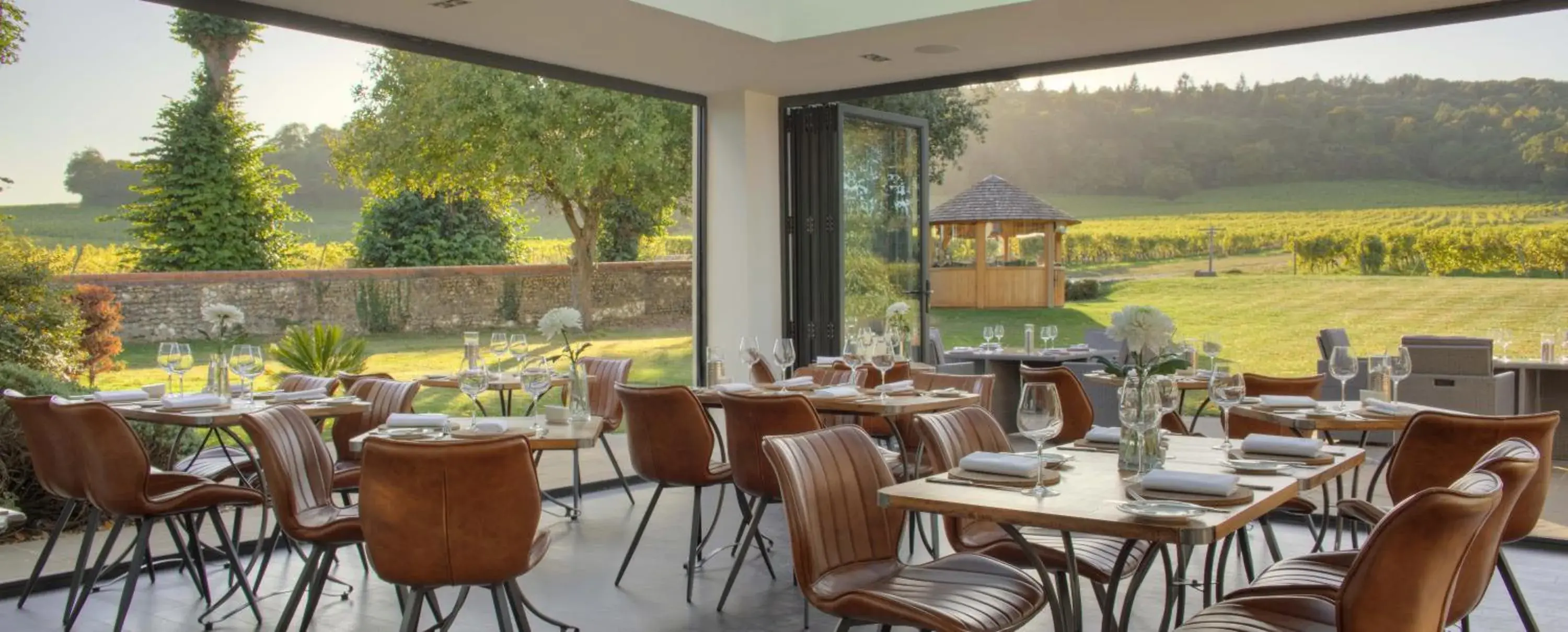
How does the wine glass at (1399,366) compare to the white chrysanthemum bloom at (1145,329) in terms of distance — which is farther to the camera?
the wine glass at (1399,366)

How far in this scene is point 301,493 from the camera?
4.14 m

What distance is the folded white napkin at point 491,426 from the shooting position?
Result: 4250 mm

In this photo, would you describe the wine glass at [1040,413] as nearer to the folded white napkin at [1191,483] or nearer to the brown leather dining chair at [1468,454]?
the folded white napkin at [1191,483]

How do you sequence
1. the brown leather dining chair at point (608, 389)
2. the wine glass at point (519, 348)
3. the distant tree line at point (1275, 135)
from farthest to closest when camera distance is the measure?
the distant tree line at point (1275, 135), the brown leather dining chair at point (608, 389), the wine glass at point (519, 348)

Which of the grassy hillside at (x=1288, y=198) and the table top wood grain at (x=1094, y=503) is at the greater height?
the grassy hillside at (x=1288, y=198)

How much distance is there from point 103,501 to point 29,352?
371 cm

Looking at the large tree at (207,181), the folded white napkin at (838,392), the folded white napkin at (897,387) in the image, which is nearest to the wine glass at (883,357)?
the folded white napkin at (897,387)

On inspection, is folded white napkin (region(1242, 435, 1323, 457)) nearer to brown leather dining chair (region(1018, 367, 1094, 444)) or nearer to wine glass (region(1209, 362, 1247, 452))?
wine glass (region(1209, 362, 1247, 452))

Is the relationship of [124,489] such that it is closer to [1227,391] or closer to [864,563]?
[864,563]

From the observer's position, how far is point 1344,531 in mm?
6578

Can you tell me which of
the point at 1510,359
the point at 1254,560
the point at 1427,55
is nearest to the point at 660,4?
the point at 1254,560

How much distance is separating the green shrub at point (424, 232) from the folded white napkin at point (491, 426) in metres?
14.9

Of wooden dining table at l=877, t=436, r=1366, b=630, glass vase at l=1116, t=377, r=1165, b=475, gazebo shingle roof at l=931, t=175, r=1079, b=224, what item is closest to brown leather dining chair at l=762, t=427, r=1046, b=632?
wooden dining table at l=877, t=436, r=1366, b=630

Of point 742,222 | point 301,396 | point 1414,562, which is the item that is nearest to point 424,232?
point 742,222
